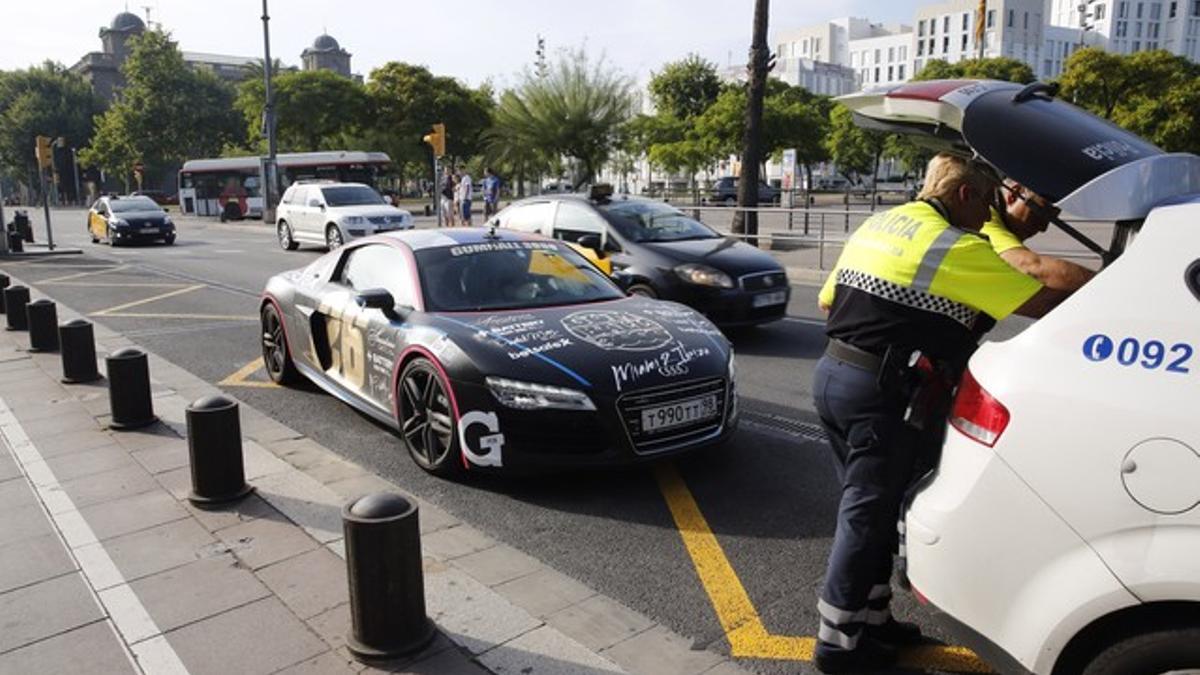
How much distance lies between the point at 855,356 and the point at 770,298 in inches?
242

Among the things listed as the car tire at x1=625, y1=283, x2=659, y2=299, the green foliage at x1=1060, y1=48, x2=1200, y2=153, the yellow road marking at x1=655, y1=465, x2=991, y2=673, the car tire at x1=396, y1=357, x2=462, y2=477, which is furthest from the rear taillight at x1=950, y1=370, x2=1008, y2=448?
the green foliage at x1=1060, y1=48, x2=1200, y2=153

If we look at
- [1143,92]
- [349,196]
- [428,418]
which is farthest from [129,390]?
[1143,92]

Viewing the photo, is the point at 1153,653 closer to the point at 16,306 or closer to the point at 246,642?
the point at 246,642

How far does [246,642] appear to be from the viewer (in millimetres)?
3270

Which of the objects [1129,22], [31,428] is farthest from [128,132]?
[1129,22]

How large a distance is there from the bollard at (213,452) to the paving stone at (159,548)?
0.77 ft

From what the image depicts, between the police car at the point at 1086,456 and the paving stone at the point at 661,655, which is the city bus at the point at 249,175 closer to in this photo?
the paving stone at the point at 661,655

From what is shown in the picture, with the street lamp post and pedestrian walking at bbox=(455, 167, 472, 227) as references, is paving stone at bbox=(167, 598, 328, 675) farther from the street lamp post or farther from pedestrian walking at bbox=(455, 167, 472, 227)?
the street lamp post

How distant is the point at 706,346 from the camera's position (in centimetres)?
509

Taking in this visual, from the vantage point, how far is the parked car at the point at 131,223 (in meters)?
25.4

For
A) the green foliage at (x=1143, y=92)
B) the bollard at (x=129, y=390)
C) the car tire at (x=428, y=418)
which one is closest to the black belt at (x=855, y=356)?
the car tire at (x=428, y=418)

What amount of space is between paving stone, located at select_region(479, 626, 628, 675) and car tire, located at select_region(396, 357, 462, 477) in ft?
5.74

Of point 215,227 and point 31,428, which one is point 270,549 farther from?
point 215,227

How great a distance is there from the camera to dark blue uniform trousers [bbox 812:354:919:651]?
2865mm
